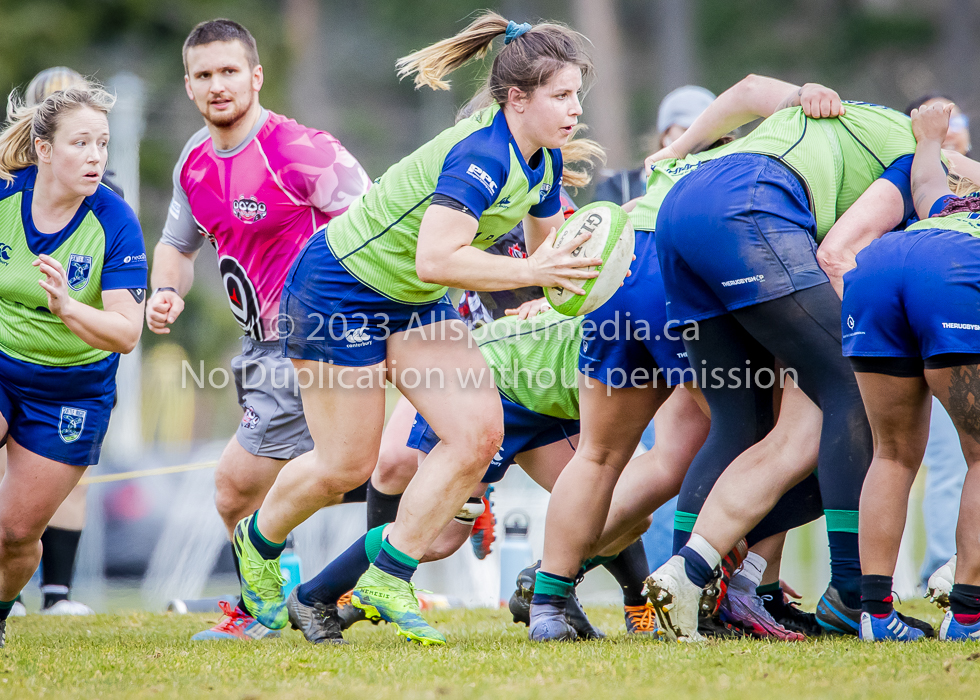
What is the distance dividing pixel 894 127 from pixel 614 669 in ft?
6.52

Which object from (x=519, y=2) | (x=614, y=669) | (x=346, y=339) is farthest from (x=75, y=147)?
(x=519, y=2)

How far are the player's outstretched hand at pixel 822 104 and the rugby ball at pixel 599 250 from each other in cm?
75

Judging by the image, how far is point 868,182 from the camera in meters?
3.44

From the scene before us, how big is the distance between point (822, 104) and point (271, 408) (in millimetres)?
2423

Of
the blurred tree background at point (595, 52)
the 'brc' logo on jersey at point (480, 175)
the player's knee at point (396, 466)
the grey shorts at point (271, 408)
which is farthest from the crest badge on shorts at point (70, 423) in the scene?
the blurred tree background at point (595, 52)

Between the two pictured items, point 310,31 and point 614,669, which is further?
point 310,31

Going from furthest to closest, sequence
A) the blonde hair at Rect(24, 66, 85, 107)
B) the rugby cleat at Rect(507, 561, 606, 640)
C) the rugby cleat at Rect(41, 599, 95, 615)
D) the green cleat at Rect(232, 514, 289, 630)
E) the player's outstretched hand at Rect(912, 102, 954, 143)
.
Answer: the blonde hair at Rect(24, 66, 85, 107) → the rugby cleat at Rect(41, 599, 95, 615) → the rugby cleat at Rect(507, 561, 606, 640) → the green cleat at Rect(232, 514, 289, 630) → the player's outstretched hand at Rect(912, 102, 954, 143)

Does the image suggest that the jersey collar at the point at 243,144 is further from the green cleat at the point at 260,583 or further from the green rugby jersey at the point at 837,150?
the green rugby jersey at the point at 837,150

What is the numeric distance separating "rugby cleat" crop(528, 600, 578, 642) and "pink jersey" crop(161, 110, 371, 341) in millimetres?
1669

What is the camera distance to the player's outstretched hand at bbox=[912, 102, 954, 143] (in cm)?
331

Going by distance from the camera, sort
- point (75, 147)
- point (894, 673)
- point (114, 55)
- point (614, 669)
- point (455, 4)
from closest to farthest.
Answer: point (894, 673) < point (614, 669) < point (75, 147) < point (114, 55) < point (455, 4)

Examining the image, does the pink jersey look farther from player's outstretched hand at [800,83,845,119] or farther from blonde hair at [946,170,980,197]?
blonde hair at [946,170,980,197]

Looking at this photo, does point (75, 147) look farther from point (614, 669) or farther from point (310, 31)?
point (310, 31)

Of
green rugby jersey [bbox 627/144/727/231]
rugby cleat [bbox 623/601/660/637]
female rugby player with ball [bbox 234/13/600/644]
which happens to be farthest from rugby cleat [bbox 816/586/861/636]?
green rugby jersey [bbox 627/144/727/231]
